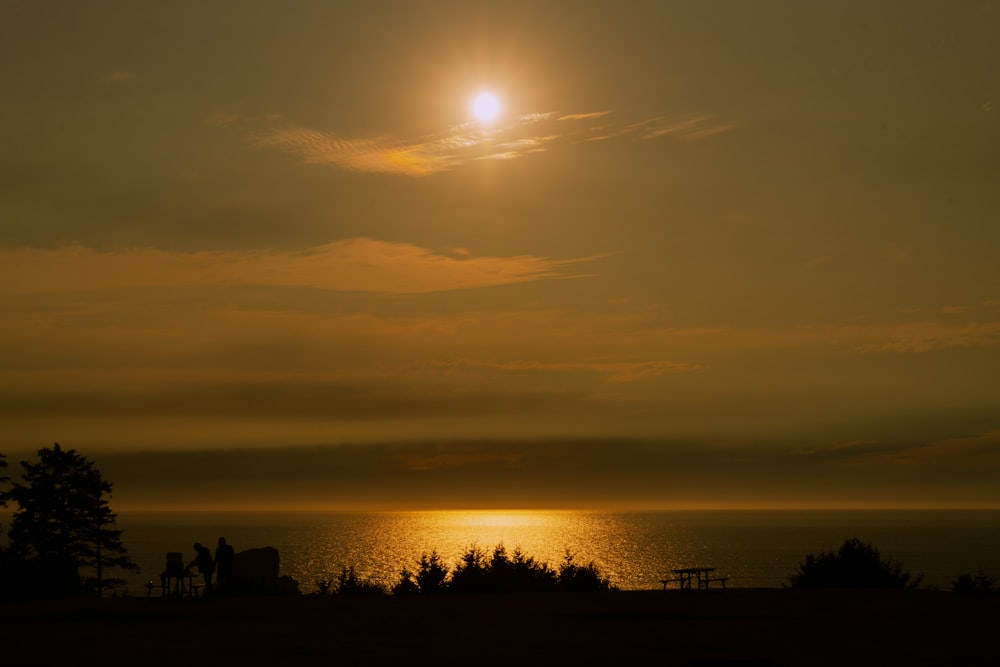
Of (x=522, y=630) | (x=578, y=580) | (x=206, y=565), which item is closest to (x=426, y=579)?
(x=578, y=580)

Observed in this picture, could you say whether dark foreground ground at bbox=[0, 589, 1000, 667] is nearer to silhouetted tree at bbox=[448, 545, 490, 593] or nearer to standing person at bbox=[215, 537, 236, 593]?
standing person at bbox=[215, 537, 236, 593]

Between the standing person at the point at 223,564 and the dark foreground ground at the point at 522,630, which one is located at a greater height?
the standing person at the point at 223,564

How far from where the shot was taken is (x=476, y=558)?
36594 mm

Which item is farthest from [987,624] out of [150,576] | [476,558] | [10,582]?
Answer: [150,576]

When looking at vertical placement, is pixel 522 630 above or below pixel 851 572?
below

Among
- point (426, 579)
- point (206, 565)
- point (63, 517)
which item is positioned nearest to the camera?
point (206, 565)

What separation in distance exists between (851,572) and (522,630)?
66.8 ft

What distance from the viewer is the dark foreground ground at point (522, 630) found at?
16.2 m

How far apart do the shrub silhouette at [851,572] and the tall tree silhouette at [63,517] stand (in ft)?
122

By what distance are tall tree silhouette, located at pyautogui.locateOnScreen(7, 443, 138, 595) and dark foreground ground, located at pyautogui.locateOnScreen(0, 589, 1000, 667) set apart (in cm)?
3128

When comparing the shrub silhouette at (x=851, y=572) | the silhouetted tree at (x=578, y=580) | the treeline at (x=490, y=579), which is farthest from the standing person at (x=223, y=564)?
the shrub silhouette at (x=851, y=572)

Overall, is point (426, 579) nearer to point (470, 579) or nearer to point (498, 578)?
point (470, 579)

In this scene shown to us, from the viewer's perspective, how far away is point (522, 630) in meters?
19.6

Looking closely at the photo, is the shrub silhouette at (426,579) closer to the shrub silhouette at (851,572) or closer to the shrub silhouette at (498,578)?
the shrub silhouette at (498,578)
